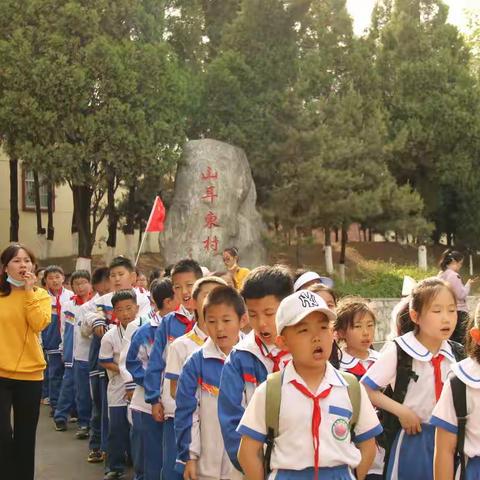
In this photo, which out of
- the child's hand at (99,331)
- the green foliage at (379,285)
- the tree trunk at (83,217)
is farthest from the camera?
the tree trunk at (83,217)

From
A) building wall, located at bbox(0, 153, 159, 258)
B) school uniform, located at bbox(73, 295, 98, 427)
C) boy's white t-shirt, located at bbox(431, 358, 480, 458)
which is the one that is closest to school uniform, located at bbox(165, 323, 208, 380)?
boy's white t-shirt, located at bbox(431, 358, 480, 458)

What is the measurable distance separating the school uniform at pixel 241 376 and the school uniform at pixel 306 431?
0.42m

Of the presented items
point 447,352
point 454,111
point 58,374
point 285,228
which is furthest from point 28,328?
point 454,111

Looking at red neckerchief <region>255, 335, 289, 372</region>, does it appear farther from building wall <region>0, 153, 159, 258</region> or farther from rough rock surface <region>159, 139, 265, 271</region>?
building wall <region>0, 153, 159, 258</region>

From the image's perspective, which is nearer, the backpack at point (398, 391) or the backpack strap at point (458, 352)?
the backpack at point (398, 391)

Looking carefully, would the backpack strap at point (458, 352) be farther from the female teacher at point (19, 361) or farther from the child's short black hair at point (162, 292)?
the female teacher at point (19, 361)

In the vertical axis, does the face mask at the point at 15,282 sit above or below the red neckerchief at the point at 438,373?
above

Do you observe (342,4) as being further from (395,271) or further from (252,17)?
(395,271)

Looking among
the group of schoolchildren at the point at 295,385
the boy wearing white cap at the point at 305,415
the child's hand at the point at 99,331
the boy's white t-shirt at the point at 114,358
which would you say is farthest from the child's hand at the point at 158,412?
the child's hand at the point at 99,331

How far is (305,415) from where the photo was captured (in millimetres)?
2588

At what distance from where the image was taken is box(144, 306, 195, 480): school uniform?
4246mm

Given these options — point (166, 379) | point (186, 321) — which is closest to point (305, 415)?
point (166, 379)

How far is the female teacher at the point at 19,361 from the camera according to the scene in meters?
4.93

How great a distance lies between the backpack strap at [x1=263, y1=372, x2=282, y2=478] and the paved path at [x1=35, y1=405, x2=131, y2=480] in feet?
12.3
